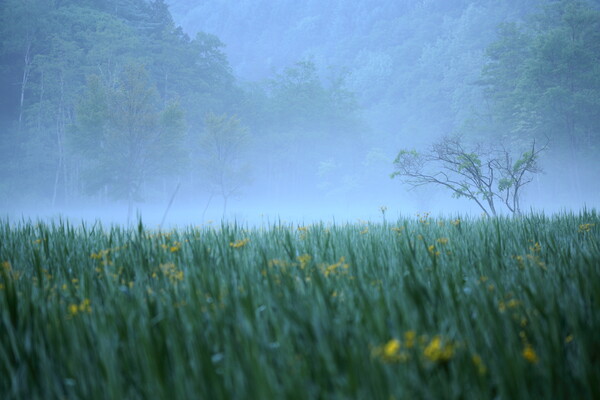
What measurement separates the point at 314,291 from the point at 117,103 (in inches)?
1183

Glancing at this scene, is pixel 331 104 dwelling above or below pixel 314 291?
above

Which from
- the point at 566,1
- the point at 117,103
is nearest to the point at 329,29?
the point at 566,1

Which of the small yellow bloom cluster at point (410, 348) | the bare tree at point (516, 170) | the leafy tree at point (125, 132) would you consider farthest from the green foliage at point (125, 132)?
the small yellow bloom cluster at point (410, 348)

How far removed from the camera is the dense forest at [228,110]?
1196 inches

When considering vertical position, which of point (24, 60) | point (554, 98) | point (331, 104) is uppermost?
point (331, 104)

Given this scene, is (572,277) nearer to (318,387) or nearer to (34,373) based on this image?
(318,387)

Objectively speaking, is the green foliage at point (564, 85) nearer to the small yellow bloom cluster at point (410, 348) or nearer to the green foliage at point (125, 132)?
the green foliage at point (125, 132)

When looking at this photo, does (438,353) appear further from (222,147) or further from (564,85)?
(564,85)

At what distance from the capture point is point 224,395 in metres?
0.91

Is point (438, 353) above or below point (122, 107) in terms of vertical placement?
below

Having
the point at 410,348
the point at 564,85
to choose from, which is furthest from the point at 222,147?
the point at 410,348

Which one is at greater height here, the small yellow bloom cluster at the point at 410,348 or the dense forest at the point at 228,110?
the dense forest at the point at 228,110

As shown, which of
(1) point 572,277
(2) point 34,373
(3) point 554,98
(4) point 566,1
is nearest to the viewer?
(2) point 34,373

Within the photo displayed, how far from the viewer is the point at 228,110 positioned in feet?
176
